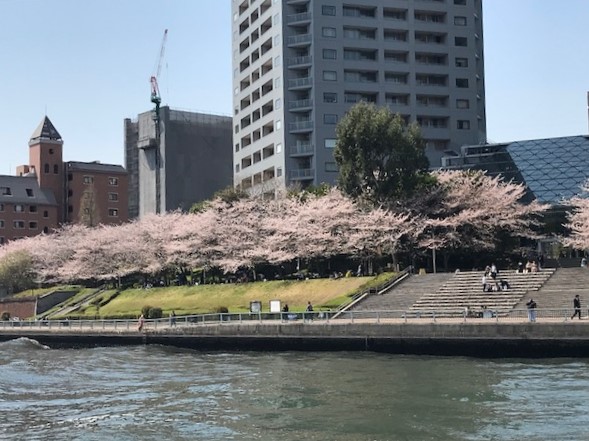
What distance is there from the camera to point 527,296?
5612 centimetres

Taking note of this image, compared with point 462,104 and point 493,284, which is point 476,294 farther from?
point 462,104

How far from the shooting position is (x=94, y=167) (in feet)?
504

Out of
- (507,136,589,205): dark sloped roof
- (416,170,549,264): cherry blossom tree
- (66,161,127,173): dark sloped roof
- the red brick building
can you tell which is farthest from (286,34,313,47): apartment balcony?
(66,161,127,173): dark sloped roof

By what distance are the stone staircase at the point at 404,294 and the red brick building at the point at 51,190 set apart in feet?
290

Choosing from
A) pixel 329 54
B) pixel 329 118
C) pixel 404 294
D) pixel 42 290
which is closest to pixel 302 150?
pixel 329 118

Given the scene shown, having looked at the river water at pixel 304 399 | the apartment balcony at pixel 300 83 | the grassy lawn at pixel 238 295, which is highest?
the apartment balcony at pixel 300 83

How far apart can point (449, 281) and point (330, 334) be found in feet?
53.1

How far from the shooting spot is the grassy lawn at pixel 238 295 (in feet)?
229

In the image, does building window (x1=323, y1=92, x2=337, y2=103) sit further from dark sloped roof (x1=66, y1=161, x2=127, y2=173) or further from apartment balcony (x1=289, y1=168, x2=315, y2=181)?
dark sloped roof (x1=66, y1=161, x2=127, y2=173)

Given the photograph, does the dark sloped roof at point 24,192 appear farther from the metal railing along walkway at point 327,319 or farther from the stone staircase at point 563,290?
the stone staircase at point 563,290

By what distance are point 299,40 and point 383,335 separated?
65.7m

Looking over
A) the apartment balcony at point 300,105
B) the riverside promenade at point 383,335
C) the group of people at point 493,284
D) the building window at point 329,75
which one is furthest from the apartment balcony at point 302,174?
the group of people at point 493,284

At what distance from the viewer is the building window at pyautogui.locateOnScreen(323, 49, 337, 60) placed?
10638 cm

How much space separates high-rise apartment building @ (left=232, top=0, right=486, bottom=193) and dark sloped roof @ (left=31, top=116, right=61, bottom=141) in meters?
53.5
